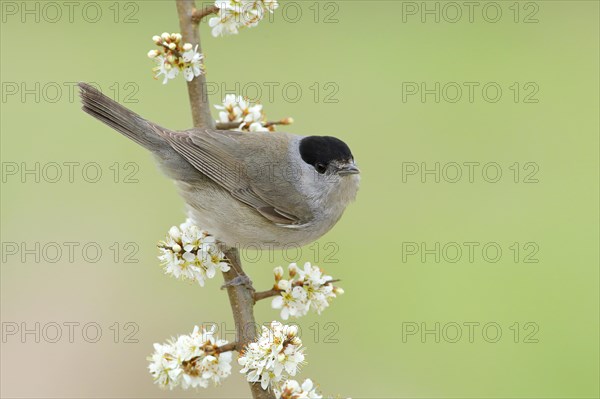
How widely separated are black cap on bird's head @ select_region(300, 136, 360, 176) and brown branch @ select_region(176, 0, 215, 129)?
63cm

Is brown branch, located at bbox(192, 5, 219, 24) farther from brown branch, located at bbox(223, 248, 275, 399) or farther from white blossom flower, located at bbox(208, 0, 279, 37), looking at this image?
brown branch, located at bbox(223, 248, 275, 399)

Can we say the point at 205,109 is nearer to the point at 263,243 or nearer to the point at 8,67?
the point at 263,243

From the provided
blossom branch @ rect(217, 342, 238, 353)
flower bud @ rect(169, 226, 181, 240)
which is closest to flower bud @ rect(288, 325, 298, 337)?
blossom branch @ rect(217, 342, 238, 353)

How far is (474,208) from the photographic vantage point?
6.89 metres

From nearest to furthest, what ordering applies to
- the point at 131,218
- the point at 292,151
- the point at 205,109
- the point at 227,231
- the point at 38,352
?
the point at 205,109 → the point at 227,231 → the point at 292,151 → the point at 38,352 → the point at 131,218

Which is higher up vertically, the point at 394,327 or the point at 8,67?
the point at 8,67

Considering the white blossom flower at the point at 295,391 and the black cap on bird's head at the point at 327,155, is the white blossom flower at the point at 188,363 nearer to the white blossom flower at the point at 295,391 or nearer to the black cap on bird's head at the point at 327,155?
the white blossom flower at the point at 295,391

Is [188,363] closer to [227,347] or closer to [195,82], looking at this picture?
[227,347]

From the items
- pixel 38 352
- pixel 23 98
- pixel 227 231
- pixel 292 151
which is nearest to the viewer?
pixel 227 231

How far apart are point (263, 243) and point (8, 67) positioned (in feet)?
15.9

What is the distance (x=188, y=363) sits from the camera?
2.81m

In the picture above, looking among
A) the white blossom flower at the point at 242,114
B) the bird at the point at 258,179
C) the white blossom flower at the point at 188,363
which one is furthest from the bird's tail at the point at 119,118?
the white blossom flower at the point at 188,363

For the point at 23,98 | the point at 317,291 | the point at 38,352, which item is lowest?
the point at 38,352

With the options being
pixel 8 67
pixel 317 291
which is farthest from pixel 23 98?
pixel 317 291
